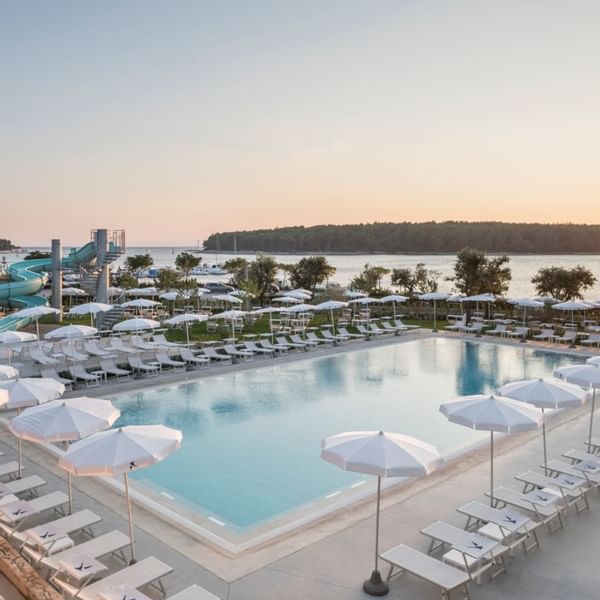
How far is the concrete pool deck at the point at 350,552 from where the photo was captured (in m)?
5.67

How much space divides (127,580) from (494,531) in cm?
384

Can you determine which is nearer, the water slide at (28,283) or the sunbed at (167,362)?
the sunbed at (167,362)

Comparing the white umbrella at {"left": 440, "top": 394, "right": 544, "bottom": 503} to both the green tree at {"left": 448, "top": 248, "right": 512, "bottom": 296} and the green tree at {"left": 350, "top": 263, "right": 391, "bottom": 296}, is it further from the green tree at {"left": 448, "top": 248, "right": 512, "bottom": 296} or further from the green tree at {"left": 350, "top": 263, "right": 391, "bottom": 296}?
the green tree at {"left": 350, "top": 263, "right": 391, "bottom": 296}

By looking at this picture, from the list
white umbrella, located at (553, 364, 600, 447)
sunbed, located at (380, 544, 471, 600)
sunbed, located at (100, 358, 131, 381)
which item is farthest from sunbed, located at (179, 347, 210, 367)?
sunbed, located at (380, 544, 471, 600)

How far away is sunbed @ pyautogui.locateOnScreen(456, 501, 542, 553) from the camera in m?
6.28

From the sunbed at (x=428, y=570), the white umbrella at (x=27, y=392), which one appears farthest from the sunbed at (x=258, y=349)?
the sunbed at (x=428, y=570)

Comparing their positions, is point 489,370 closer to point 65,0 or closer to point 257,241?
point 65,0

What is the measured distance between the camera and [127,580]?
5.35 m

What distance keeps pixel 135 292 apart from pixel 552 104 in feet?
71.1

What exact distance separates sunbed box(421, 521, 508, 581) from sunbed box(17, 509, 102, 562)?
3746 mm

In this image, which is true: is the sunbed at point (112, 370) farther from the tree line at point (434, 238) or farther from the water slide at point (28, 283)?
the tree line at point (434, 238)

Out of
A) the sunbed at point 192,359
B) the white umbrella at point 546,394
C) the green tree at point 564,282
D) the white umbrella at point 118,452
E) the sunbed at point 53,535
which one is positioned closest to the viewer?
the white umbrella at point 118,452

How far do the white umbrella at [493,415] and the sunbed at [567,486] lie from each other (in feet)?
2.66

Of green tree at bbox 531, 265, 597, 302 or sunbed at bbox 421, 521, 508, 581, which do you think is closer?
sunbed at bbox 421, 521, 508, 581
